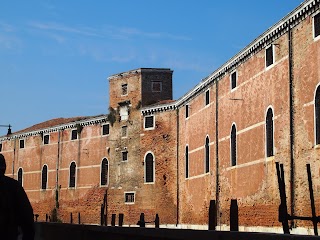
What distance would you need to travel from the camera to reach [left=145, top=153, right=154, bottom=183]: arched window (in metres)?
40.4

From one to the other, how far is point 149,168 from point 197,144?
6.47 m

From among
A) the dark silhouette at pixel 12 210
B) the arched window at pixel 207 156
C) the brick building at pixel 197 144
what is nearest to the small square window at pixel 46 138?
the brick building at pixel 197 144

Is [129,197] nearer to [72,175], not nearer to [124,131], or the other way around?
[124,131]

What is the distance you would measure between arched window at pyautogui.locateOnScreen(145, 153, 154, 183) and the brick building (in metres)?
0.09

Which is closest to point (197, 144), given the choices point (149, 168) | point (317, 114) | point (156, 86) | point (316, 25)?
point (149, 168)

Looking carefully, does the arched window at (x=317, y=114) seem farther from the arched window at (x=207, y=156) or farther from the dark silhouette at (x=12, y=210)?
the dark silhouette at (x=12, y=210)

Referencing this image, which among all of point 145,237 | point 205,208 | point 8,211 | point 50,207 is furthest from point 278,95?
point 50,207

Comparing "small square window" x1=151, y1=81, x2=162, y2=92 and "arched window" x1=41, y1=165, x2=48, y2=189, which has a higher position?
"small square window" x1=151, y1=81, x2=162, y2=92

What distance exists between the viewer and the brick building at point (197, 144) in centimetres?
2219

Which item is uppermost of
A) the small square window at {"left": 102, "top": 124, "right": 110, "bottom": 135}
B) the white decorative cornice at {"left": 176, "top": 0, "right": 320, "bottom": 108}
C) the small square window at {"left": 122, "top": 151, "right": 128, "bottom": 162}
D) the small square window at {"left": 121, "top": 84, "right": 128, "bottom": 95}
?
the small square window at {"left": 121, "top": 84, "right": 128, "bottom": 95}

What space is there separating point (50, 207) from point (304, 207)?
30.2 m

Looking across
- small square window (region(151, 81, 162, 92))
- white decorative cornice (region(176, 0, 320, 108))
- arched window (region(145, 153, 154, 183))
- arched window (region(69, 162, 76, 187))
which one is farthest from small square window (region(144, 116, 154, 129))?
arched window (region(69, 162, 76, 187))

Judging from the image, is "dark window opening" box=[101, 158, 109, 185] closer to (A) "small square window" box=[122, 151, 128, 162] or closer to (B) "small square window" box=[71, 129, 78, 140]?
(A) "small square window" box=[122, 151, 128, 162]

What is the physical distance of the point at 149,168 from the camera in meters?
40.6
